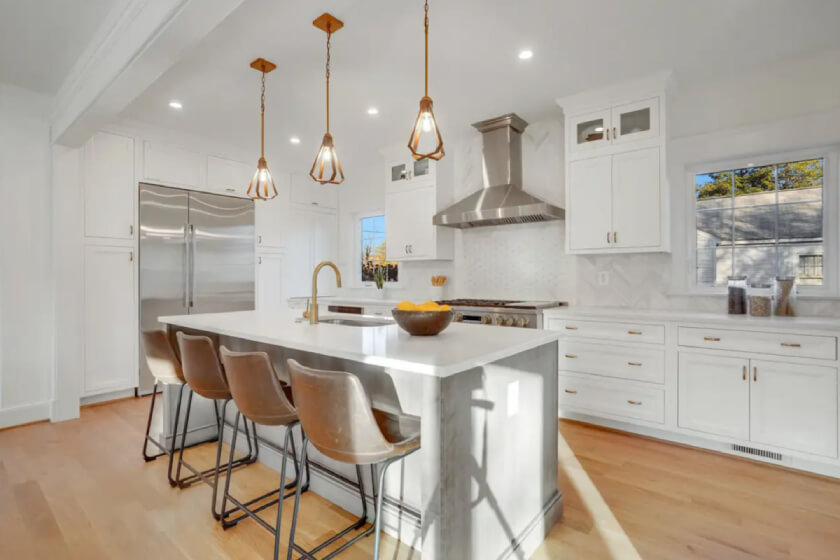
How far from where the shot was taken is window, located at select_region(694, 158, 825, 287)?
119 inches

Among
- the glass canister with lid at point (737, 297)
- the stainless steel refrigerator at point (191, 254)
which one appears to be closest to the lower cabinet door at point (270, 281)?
the stainless steel refrigerator at point (191, 254)

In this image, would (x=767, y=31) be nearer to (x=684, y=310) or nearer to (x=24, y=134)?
(x=684, y=310)

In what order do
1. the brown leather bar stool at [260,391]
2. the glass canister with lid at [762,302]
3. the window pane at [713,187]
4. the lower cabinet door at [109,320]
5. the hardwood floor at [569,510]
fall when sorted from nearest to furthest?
the brown leather bar stool at [260,391] < the hardwood floor at [569,510] < the glass canister with lid at [762,302] < the window pane at [713,187] < the lower cabinet door at [109,320]

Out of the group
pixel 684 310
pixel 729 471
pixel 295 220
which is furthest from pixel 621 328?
pixel 295 220

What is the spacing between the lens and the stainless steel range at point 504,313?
3477mm

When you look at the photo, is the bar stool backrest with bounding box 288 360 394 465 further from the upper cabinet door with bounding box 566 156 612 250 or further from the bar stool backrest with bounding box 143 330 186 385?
the upper cabinet door with bounding box 566 156 612 250

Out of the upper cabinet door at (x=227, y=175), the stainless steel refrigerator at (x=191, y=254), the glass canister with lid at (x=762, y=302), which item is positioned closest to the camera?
the glass canister with lid at (x=762, y=302)

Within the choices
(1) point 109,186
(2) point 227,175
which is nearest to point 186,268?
(1) point 109,186

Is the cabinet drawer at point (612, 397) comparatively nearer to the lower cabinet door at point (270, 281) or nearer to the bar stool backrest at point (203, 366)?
the bar stool backrest at point (203, 366)

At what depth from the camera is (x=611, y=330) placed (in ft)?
10.6

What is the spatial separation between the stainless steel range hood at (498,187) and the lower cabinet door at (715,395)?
1563mm

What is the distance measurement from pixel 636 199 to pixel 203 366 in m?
3.08

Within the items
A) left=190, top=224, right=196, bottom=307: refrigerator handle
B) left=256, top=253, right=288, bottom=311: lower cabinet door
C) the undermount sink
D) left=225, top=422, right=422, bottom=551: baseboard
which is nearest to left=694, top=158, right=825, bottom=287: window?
the undermount sink

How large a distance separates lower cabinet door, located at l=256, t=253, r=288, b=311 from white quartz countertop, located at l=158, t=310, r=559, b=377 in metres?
2.58
